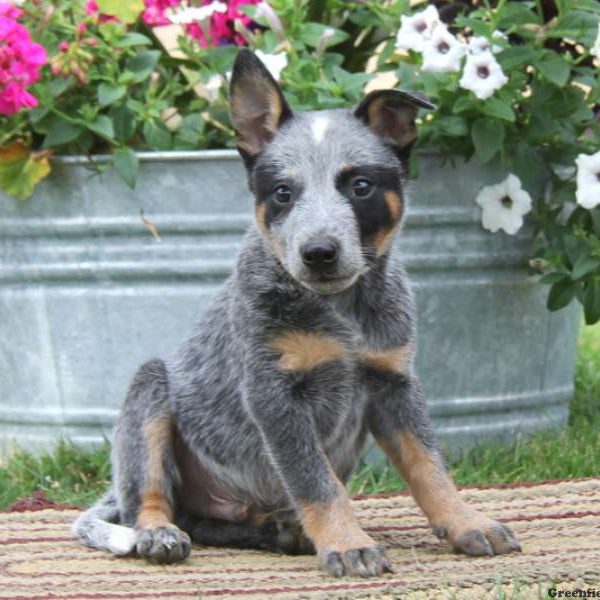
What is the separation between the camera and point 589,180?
397cm

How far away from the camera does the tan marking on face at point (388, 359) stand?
2.97 meters

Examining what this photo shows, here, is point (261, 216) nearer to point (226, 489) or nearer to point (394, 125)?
point (394, 125)

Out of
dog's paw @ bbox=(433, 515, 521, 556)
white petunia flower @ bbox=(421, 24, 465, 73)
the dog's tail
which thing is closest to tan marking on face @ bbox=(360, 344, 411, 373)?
dog's paw @ bbox=(433, 515, 521, 556)

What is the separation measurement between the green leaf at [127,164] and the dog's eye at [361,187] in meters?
1.26

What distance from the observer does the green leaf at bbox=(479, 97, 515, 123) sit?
3.92 m

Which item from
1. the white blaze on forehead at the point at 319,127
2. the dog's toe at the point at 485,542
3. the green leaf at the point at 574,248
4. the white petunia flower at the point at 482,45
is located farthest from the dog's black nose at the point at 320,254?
the green leaf at the point at 574,248

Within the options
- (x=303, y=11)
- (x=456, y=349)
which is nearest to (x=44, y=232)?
(x=303, y=11)

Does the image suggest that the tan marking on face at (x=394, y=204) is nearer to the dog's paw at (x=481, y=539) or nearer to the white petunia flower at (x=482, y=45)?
the dog's paw at (x=481, y=539)

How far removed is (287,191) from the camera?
2943 mm

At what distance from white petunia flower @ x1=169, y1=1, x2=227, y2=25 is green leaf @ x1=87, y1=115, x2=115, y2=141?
41cm

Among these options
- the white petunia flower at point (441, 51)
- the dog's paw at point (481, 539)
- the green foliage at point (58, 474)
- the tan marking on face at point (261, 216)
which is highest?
the white petunia flower at point (441, 51)

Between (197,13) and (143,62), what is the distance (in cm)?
23

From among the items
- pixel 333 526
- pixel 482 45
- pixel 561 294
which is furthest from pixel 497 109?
pixel 333 526

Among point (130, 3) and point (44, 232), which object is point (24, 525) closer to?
point (44, 232)
